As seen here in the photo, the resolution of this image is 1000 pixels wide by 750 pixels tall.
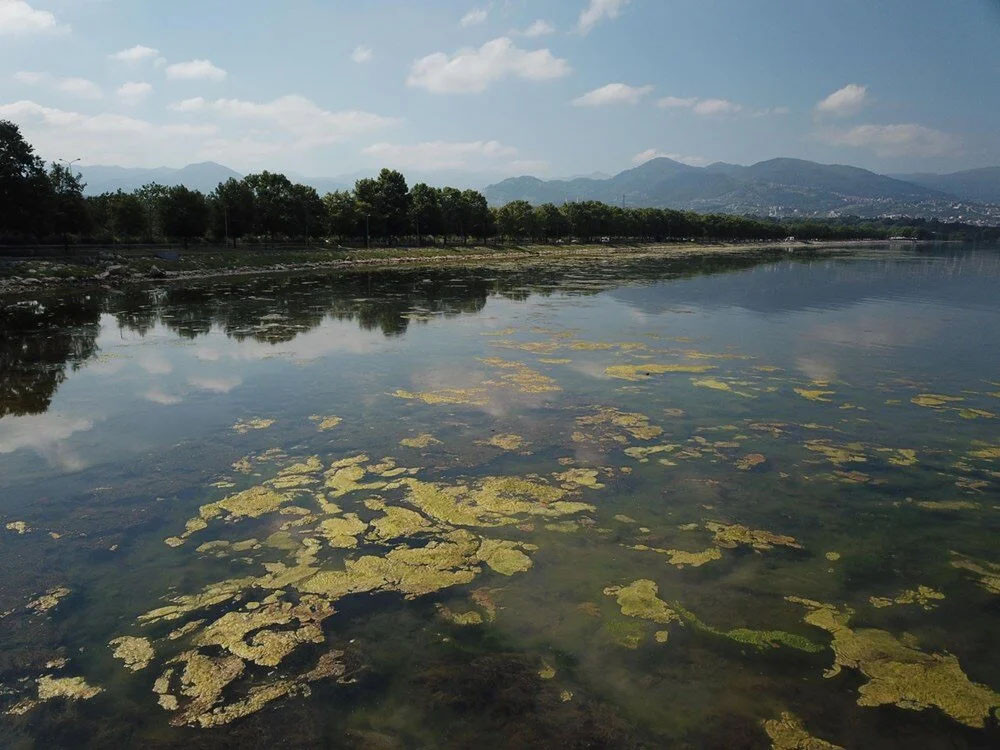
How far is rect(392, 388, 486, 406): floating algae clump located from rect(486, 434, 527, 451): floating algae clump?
2.79 metres

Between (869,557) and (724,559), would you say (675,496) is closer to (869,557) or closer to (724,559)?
(724,559)

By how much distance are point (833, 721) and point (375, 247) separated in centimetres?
9096

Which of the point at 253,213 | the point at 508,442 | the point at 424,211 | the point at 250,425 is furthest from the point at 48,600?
the point at 424,211

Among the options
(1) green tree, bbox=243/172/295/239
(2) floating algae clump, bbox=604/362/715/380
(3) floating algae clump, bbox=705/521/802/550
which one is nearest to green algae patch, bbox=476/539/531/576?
(3) floating algae clump, bbox=705/521/802/550

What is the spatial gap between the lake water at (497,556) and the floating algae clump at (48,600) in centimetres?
3

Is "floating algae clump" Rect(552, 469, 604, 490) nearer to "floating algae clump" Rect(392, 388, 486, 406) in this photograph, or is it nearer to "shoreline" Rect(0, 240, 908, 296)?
"floating algae clump" Rect(392, 388, 486, 406)

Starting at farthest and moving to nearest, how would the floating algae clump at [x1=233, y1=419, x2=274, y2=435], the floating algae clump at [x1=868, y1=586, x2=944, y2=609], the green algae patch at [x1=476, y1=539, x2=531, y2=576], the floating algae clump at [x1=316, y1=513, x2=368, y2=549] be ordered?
the floating algae clump at [x1=233, y1=419, x2=274, y2=435] → the floating algae clump at [x1=316, y1=513, x2=368, y2=549] → the green algae patch at [x1=476, y1=539, x2=531, y2=576] → the floating algae clump at [x1=868, y1=586, x2=944, y2=609]

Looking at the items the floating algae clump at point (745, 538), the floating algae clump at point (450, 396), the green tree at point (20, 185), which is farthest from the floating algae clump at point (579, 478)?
the green tree at point (20, 185)

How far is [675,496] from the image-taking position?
11.1 meters

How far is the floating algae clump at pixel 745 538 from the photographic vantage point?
9.48 metres

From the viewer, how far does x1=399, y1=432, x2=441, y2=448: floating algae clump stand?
13.5m

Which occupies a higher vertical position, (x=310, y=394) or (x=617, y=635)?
(x=310, y=394)

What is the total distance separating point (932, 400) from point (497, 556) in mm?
16207

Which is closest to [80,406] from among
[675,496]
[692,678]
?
[675,496]
